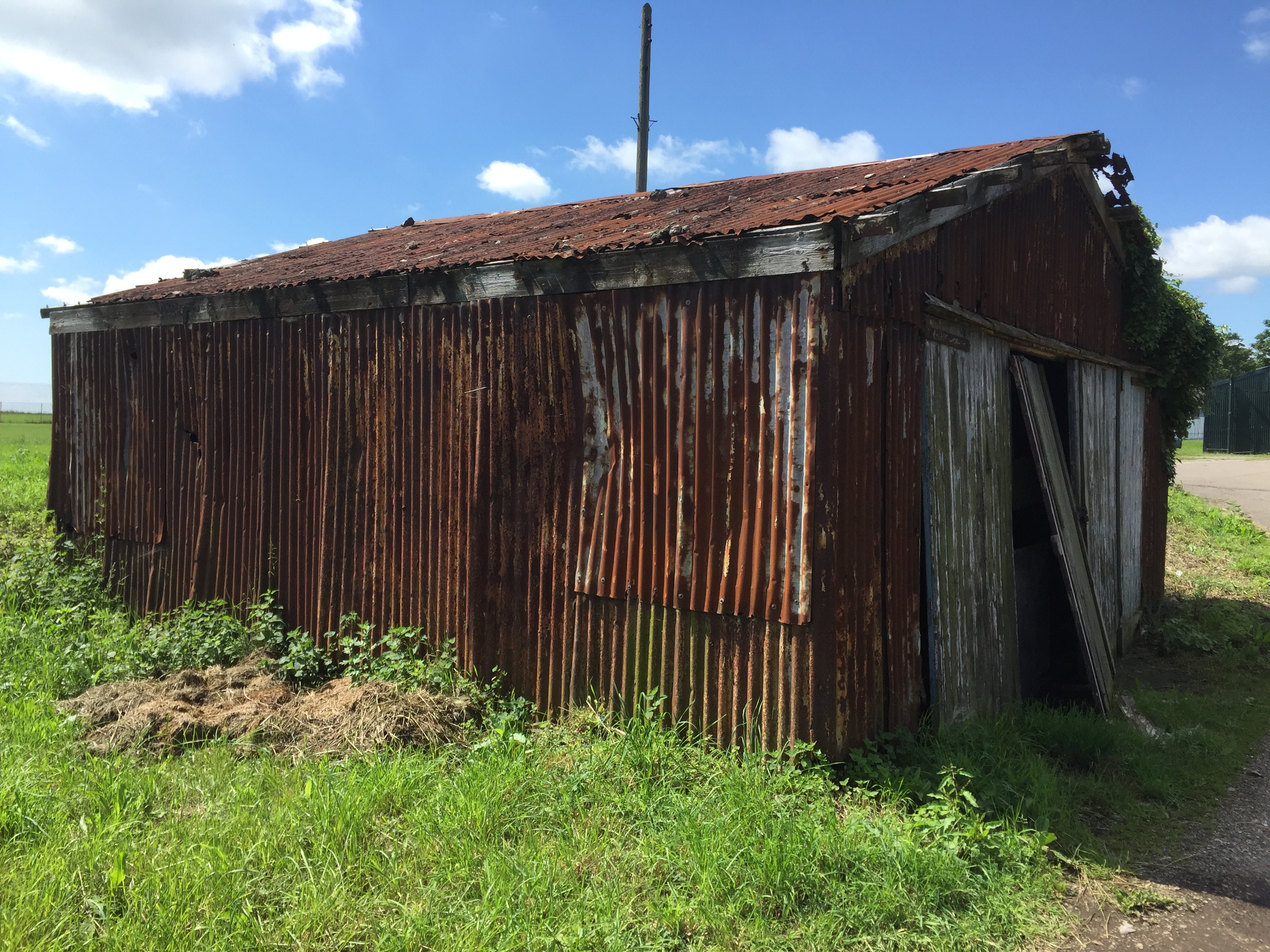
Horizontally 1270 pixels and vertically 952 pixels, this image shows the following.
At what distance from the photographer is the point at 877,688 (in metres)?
4.96

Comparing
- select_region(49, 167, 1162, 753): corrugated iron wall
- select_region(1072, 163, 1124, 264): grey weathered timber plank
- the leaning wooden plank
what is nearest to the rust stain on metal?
select_region(49, 167, 1162, 753): corrugated iron wall

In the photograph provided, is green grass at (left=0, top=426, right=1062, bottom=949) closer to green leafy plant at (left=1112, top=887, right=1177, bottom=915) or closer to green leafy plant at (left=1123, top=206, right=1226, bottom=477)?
green leafy plant at (left=1112, top=887, right=1177, bottom=915)

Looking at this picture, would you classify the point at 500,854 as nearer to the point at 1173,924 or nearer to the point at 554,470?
the point at 554,470

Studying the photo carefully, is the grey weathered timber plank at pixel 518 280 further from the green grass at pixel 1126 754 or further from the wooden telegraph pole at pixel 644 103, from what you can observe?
the wooden telegraph pole at pixel 644 103

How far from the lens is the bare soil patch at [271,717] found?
507cm

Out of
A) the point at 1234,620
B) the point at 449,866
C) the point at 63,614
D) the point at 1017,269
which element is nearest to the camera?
the point at 449,866

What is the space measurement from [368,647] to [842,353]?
4.18 m

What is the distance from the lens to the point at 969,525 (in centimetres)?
591

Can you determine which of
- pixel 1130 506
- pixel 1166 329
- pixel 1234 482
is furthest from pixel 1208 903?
pixel 1234 482

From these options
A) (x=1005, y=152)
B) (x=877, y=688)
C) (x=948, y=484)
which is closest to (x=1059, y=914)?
(x=877, y=688)

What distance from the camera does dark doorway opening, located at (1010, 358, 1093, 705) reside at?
24.0 feet

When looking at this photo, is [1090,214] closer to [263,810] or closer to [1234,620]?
[1234,620]

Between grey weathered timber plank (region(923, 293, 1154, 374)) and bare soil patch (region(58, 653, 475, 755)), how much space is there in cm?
393

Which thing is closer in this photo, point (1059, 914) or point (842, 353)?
point (1059, 914)
